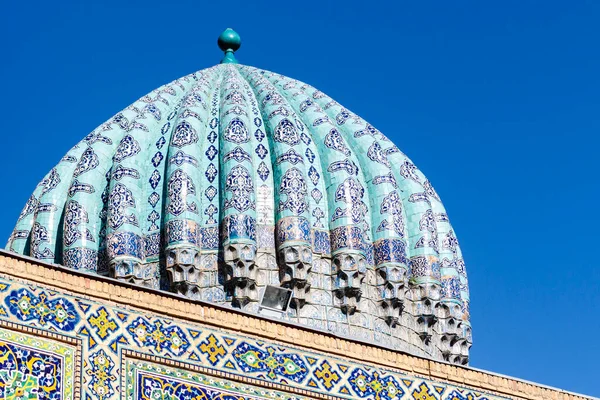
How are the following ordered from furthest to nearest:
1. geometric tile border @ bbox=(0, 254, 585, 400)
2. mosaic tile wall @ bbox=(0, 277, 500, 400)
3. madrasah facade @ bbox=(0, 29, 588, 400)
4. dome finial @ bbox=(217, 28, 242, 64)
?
dome finial @ bbox=(217, 28, 242, 64)
madrasah facade @ bbox=(0, 29, 588, 400)
geometric tile border @ bbox=(0, 254, 585, 400)
mosaic tile wall @ bbox=(0, 277, 500, 400)

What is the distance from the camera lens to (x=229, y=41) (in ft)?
57.4

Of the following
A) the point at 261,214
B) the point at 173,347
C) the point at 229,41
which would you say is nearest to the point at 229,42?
the point at 229,41

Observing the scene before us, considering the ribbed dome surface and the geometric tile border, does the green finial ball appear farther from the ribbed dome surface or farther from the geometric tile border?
the geometric tile border

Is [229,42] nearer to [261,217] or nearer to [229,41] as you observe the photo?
[229,41]

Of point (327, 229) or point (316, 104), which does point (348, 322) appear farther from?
point (316, 104)

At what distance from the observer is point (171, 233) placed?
13867mm

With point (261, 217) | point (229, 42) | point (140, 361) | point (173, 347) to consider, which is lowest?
point (140, 361)

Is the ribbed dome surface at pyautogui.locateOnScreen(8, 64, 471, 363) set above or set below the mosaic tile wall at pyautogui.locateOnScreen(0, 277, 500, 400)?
above

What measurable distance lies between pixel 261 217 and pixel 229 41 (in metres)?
3.89

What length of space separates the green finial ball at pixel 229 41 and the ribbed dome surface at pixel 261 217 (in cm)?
183

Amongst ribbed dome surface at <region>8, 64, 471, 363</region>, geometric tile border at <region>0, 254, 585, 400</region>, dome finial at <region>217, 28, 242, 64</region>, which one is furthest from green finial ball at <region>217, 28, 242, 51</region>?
geometric tile border at <region>0, 254, 585, 400</region>

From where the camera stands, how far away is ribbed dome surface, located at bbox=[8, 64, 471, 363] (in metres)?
13.8

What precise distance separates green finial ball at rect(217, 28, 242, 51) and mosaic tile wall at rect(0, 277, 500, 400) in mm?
8691

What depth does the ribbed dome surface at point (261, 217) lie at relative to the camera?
13836 millimetres
